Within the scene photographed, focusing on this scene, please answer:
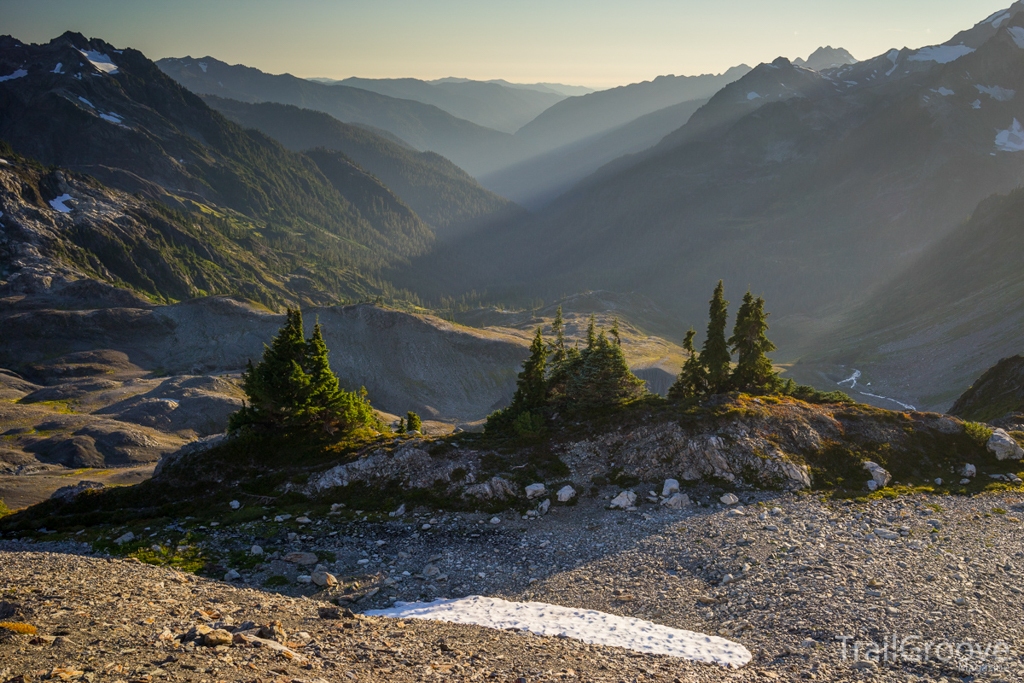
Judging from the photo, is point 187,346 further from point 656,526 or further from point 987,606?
point 987,606

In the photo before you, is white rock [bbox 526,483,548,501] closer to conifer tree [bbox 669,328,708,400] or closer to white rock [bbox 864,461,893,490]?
white rock [bbox 864,461,893,490]

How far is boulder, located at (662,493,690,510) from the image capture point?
35.9 metres

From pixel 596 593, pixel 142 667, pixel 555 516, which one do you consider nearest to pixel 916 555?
pixel 596 593

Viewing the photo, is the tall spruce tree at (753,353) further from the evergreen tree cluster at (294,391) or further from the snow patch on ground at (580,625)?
the evergreen tree cluster at (294,391)

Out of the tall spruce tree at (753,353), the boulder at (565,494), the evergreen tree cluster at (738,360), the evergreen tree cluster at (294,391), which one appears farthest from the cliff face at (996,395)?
the evergreen tree cluster at (294,391)

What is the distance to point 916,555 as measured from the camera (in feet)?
95.3

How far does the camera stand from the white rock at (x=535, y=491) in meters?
37.9

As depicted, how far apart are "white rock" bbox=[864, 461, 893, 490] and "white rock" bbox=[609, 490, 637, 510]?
1570cm

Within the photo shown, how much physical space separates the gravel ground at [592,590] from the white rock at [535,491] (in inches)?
92.5

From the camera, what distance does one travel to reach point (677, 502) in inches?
1423

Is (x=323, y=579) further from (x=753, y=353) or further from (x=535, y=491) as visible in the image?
(x=753, y=353)

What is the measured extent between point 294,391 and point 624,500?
28026 millimetres

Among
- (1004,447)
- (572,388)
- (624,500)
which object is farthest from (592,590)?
(1004,447)

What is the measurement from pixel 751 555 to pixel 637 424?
15855 mm
